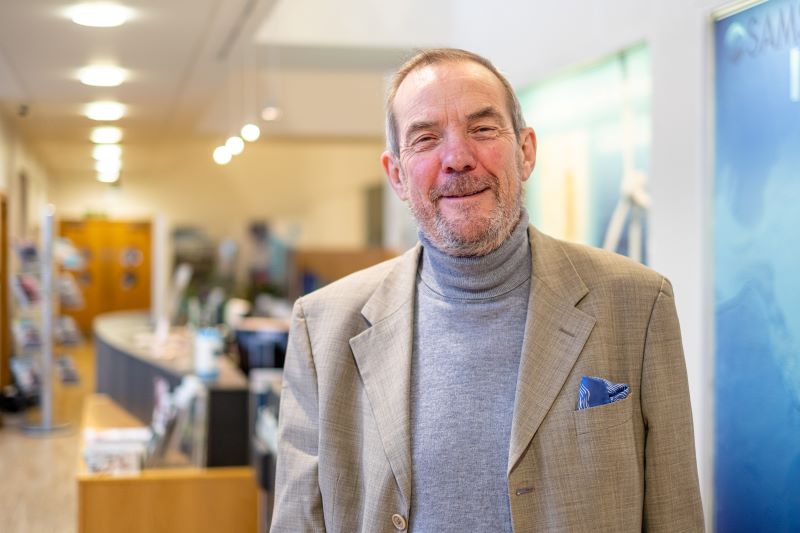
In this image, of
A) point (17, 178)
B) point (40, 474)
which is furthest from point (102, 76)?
point (17, 178)

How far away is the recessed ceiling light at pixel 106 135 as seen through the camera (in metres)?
12.9

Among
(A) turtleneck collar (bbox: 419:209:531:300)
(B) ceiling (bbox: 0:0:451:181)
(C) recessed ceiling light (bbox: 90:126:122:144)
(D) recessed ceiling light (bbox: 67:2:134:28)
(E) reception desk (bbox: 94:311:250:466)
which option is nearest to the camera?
(A) turtleneck collar (bbox: 419:209:531:300)

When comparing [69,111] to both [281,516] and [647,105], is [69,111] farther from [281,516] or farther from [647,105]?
[281,516]

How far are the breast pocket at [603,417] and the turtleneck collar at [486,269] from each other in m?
0.28

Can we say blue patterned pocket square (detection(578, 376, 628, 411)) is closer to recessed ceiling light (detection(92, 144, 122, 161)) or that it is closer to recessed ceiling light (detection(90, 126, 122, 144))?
recessed ceiling light (detection(90, 126, 122, 144))

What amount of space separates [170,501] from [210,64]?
4600mm

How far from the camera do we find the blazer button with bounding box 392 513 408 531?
5.71 feet

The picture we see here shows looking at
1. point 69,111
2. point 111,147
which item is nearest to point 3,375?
point 69,111

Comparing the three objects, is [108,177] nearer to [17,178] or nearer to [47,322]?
[17,178]

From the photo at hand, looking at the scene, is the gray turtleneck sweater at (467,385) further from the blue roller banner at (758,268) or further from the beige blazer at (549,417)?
the blue roller banner at (758,268)

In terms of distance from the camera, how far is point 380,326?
1.89 metres

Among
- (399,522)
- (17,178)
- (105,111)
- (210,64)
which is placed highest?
(105,111)

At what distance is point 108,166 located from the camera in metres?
18.2

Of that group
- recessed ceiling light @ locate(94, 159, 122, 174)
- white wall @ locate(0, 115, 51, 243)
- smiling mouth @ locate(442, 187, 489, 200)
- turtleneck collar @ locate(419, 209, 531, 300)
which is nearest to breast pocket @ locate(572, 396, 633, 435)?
turtleneck collar @ locate(419, 209, 531, 300)
